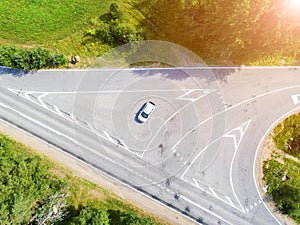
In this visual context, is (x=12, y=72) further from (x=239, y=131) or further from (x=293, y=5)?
(x=293, y=5)

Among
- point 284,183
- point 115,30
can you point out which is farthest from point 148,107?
point 284,183

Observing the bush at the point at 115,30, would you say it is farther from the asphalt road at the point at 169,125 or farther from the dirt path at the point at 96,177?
the dirt path at the point at 96,177

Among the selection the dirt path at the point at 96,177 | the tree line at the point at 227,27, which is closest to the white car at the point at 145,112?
the dirt path at the point at 96,177

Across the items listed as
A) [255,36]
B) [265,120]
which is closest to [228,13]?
[255,36]

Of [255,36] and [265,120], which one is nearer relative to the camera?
[255,36]

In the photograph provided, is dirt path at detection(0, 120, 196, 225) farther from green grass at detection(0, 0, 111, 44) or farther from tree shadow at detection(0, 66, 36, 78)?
green grass at detection(0, 0, 111, 44)

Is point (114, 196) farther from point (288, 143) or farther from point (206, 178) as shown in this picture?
point (288, 143)
